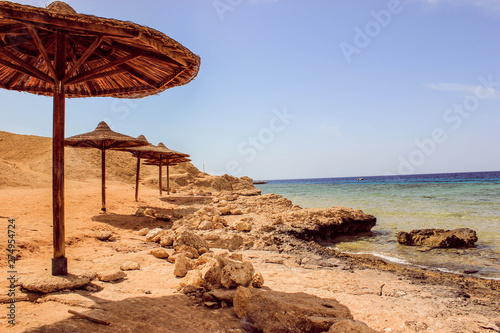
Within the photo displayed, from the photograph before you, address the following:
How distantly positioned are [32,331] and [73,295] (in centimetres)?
70

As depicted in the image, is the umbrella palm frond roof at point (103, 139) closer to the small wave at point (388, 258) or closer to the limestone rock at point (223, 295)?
the limestone rock at point (223, 295)

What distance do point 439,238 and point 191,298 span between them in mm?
6889

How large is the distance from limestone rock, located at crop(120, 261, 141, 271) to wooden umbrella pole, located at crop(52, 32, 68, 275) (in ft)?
2.73

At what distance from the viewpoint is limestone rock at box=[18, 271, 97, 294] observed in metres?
2.76

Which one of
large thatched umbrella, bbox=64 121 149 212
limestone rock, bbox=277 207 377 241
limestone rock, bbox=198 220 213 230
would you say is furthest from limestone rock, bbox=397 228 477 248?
large thatched umbrella, bbox=64 121 149 212

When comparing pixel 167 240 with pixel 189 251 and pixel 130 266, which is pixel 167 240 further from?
pixel 130 266

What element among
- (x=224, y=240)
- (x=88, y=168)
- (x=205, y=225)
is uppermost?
(x=88, y=168)

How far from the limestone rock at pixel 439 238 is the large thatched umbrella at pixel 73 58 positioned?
700 centimetres

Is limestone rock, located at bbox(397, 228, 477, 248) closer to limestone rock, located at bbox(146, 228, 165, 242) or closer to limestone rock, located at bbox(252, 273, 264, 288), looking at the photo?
limestone rock, located at bbox(252, 273, 264, 288)

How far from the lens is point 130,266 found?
12.6ft

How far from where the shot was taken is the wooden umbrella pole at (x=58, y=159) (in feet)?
9.91

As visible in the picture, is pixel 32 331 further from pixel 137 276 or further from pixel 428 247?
pixel 428 247

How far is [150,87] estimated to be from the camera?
424 cm

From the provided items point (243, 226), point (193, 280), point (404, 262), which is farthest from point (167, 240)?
point (404, 262)
